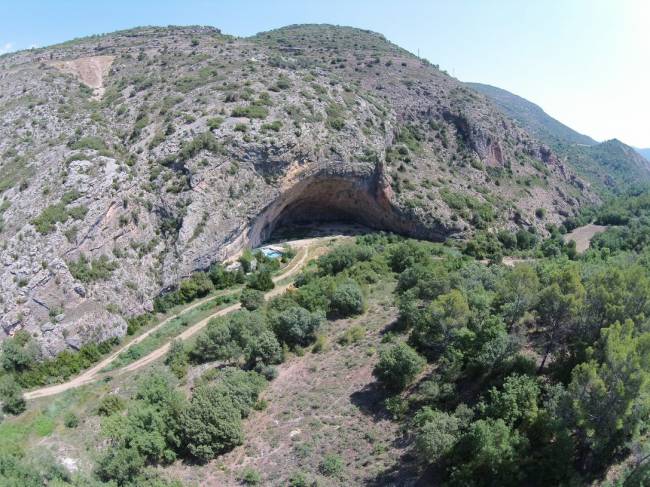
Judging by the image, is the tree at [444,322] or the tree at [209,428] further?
the tree at [444,322]

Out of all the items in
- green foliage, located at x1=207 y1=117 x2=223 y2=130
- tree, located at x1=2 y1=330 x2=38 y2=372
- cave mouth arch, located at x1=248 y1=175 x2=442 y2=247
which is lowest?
tree, located at x1=2 y1=330 x2=38 y2=372

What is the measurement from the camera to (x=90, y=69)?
8050 cm

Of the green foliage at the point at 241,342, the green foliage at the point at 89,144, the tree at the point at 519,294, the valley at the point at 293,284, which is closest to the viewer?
the valley at the point at 293,284

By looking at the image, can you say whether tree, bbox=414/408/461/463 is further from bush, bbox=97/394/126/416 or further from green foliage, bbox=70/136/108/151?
green foliage, bbox=70/136/108/151

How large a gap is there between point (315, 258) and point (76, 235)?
29.4m

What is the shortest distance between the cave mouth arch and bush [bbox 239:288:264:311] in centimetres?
1665

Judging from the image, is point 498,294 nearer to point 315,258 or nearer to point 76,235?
point 315,258

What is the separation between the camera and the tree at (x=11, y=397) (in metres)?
32.8

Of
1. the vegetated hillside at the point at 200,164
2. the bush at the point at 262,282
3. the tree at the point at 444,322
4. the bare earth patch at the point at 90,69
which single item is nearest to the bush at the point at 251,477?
the tree at the point at 444,322

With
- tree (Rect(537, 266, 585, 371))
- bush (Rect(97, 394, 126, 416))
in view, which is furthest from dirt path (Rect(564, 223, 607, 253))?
bush (Rect(97, 394, 126, 416))

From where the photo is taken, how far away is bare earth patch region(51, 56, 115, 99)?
3024 inches

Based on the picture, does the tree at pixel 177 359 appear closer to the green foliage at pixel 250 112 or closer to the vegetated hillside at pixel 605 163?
→ the green foliage at pixel 250 112

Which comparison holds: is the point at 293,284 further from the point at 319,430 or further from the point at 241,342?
the point at 319,430

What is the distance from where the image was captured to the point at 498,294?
31.4 meters
